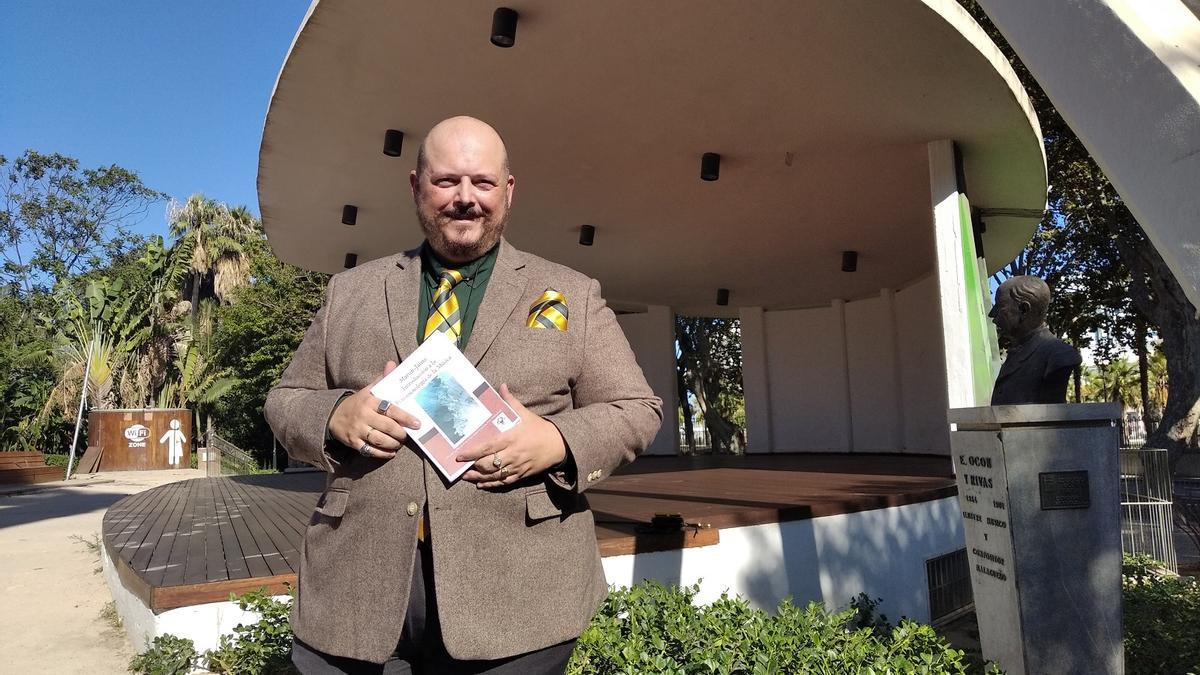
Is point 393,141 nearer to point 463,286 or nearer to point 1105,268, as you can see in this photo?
point 463,286

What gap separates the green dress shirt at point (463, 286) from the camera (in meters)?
1.42

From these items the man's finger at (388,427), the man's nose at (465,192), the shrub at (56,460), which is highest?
the man's nose at (465,192)

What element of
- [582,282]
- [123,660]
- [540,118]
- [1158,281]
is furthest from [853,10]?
[1158,281]

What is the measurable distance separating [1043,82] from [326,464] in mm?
2046

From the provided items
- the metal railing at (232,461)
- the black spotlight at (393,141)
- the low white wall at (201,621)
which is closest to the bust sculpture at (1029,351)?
the low white wall at (201,621)

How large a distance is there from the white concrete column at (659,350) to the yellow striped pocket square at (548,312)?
11.9m

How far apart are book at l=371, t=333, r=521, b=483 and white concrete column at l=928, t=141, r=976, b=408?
563 centimetres

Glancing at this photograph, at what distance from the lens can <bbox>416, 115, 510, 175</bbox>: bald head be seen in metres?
1.35

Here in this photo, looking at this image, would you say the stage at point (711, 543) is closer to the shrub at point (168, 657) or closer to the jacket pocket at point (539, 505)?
the shrub at point (168, 657)

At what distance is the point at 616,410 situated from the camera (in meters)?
1.35

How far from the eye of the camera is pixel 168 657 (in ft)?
11.4

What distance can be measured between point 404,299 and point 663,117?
17.2 feet

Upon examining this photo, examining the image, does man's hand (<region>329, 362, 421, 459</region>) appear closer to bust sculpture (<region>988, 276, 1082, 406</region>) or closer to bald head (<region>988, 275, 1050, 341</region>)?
bust sculpture (<region>988, 276, 1082, 406</region>)

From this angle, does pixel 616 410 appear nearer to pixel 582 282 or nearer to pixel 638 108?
pixel 582 282
